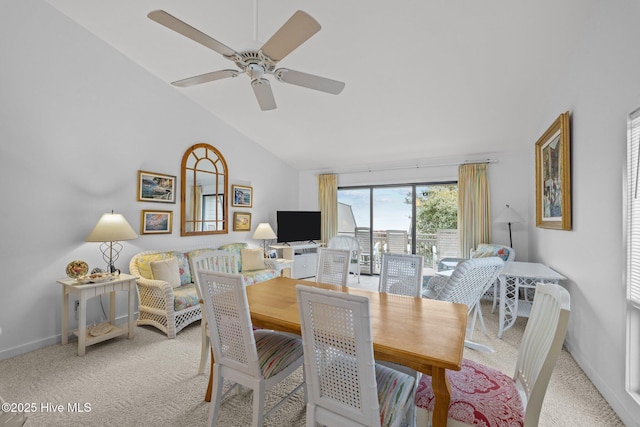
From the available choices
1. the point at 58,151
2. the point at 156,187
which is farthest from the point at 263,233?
the point at 58,151

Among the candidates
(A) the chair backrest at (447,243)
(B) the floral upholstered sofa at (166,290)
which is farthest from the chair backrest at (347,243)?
(B) the floral upholstered sofa at (166,290)

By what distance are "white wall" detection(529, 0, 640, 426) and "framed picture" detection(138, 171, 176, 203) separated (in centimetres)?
454

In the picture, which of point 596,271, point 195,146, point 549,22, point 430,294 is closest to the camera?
point 596,271

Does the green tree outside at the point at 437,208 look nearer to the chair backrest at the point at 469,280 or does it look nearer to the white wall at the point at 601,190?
the white wall at the point at 601,190

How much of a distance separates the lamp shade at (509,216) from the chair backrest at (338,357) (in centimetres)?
413

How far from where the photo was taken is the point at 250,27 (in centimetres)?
274

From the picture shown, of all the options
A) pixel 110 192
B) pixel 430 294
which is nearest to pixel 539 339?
pixel 430 294

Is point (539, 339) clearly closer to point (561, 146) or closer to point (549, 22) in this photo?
point (561, 146)

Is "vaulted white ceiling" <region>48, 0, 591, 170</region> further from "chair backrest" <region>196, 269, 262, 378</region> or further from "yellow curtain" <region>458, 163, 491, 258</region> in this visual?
"chair backrest" <region>196, 269, 262, 378</region>

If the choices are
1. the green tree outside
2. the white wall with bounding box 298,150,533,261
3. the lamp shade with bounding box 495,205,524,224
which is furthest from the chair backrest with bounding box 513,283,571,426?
the green tree outside

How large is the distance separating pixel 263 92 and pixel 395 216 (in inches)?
158

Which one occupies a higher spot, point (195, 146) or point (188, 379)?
point (195, 146)

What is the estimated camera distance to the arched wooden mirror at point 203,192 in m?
4.14

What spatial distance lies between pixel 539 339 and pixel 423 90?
2878 millimetres
